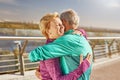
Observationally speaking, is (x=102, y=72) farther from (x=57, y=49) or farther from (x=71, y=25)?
(x=57, y=49)

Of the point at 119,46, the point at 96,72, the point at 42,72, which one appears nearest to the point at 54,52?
the point at 42,72

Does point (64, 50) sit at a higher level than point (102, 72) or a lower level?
higher

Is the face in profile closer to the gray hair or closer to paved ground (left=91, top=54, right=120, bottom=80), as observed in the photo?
the gray hair

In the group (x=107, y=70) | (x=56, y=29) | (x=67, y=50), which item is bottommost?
(x=107, y=70)

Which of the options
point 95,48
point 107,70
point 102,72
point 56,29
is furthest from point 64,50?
point 95,48

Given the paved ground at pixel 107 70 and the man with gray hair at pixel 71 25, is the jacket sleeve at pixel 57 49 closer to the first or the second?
the man with gray hair at pixel 71 25

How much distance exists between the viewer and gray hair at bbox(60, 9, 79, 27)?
1.88 metres

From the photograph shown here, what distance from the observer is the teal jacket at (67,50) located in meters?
1.74

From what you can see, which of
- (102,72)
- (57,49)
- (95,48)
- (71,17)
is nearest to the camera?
(57,49)

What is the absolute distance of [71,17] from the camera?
188 centimetres

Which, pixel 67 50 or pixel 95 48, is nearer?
pixel 67 50

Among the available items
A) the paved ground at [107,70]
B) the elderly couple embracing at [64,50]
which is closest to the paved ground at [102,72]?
the paved ground at [107,70]

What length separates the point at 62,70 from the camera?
5.98ft

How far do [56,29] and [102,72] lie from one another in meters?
4.61
